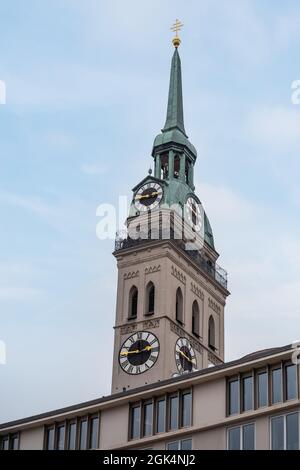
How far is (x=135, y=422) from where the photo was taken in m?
61.9

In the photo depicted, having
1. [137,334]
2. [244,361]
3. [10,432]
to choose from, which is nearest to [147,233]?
[137,334]

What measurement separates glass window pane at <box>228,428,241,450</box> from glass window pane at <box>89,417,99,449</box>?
8.10 metres

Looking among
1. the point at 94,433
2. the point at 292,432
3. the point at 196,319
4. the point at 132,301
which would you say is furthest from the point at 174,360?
the point at 292,432

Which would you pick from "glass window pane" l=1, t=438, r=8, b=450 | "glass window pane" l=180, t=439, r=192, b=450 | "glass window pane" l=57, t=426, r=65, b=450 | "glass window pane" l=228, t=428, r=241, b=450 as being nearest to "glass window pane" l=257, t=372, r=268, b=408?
"glass window pane" l=228, t=428, r=241, b=450

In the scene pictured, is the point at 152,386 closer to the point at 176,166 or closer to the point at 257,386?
the point at 257,386

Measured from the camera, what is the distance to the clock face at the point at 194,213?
110688 mm

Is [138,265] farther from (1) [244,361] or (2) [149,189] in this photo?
(1) [244,361]

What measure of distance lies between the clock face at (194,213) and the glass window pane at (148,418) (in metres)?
49.4

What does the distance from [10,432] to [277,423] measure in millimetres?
16831

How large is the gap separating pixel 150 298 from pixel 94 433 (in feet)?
134

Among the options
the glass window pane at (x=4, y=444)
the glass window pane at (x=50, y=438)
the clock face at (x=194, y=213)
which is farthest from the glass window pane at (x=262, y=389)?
the clock face at (x=194, y=213)

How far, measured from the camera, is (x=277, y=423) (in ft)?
184

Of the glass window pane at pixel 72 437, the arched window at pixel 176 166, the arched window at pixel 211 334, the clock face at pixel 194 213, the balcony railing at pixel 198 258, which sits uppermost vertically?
the arched window at pixel 176 166

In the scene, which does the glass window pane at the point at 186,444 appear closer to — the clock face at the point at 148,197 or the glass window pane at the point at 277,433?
the glass window pane at the point at 277,433
